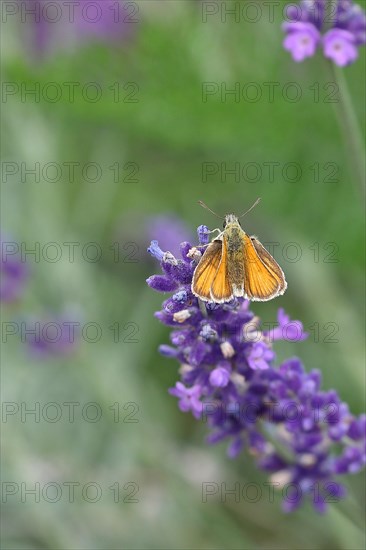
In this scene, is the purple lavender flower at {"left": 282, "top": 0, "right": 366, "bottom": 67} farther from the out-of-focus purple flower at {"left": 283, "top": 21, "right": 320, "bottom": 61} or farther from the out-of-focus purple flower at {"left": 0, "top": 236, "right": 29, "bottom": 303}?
the out-of-focus purple flower at {"left": 0, "top": 236, "right": 29, "bottom": 303}

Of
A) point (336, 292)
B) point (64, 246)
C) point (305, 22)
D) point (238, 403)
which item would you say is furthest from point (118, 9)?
point (238, 403)

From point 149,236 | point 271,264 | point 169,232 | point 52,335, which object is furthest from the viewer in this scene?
point 149,236

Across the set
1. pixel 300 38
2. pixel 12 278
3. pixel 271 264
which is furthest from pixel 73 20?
pixel 271 264

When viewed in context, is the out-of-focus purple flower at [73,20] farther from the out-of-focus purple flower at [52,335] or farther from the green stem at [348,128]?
the green stem at [348,128]

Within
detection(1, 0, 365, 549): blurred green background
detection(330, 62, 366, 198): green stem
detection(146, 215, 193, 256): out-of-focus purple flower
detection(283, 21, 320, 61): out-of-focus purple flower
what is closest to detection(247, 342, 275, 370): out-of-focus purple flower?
detection(1, 0, 365, 549): blurred green background

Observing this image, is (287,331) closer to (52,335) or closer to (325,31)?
(325,31)

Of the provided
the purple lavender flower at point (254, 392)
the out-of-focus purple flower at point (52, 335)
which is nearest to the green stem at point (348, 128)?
the purple lavender flower at point (254, 392)

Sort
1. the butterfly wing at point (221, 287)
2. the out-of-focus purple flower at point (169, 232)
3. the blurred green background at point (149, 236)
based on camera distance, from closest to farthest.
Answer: the butterfly wing at point (221, 287)
the blurred green background at point (149, 236)
the out-of-focus purple flower at point (169, 232)

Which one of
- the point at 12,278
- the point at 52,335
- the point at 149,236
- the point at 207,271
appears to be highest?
the point at 149,236
